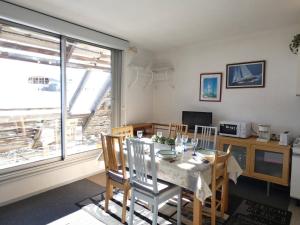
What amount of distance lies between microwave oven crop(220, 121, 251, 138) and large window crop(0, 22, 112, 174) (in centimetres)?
210

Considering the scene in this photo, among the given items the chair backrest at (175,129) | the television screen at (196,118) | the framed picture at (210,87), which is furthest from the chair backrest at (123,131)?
the framed picture at (210,87)

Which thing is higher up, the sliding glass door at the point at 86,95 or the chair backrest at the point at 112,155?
the sliding glass door at the point at 86,95

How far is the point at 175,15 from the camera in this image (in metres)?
2.73

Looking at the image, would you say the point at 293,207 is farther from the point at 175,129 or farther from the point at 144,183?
the point at 144,183

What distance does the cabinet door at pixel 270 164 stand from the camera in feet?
9.35

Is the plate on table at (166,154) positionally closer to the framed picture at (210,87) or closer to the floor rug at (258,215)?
the floor rug at (258,215)

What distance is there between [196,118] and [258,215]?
6.17 feet

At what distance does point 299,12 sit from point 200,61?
1.72 m

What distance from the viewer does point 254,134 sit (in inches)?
138

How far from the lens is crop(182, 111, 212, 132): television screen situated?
149 inches

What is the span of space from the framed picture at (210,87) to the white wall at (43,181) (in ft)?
7.56

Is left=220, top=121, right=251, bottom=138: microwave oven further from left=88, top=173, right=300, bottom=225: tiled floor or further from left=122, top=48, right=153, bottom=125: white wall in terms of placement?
left=122, top=48, right=153, bottom=125: white wall

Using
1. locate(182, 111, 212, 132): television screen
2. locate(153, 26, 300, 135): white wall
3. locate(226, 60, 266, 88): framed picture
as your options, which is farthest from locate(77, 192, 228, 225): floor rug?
locate(226, 60, 266, 88): framed picture

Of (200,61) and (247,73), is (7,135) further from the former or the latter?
(247,73)
